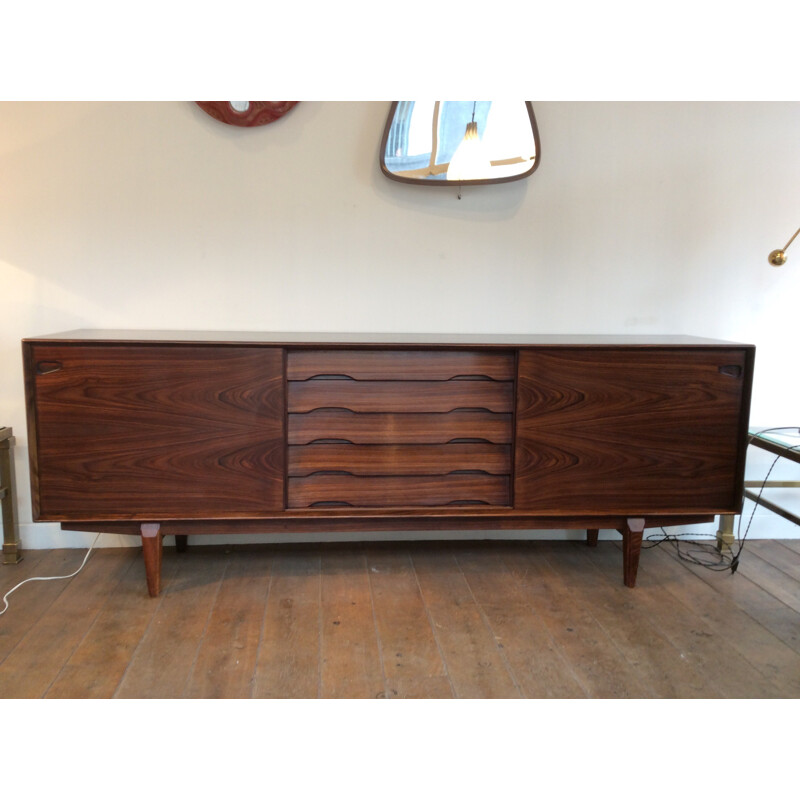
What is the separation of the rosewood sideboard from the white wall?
1.05ft

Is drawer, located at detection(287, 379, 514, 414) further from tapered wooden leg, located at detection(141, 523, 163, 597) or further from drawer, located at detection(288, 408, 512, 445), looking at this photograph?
tapered wooden leg, located at detection(141, 523, 163, 597)

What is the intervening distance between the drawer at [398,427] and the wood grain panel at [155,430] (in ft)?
0.31

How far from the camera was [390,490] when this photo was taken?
233cm

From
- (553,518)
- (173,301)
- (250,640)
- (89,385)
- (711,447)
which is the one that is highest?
(173,301)

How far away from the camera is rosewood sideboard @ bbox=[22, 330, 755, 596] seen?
2.20 m

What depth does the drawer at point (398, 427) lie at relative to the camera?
7.48ft

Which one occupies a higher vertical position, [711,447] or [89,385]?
[89,385]

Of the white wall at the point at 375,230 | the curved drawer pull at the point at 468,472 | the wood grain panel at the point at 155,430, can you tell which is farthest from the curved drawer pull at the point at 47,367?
the curved drawer pull at the point at 468,472

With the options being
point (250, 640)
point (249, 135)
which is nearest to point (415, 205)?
point (249, 135)

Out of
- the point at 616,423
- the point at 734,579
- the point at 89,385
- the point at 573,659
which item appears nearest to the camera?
the point at 573,659

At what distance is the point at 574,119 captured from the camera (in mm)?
2646

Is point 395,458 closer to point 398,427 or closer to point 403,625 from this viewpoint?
point 398,427

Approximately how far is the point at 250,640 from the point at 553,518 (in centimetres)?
102
